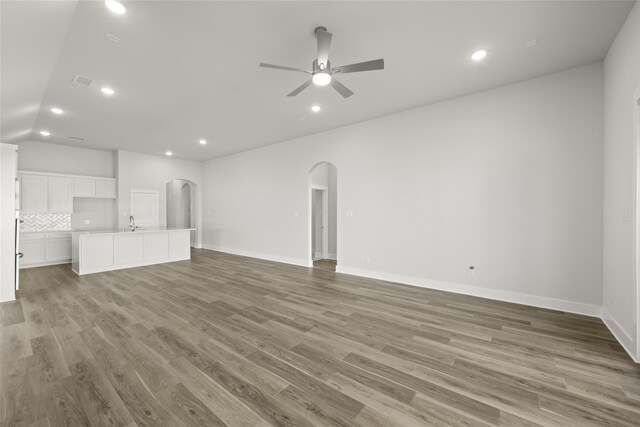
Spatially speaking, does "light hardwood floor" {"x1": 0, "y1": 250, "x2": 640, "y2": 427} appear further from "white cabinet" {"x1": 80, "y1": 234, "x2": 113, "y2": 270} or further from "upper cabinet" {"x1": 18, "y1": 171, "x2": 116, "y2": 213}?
"upper cabinet" {"x1": 18, "y1": 171, "x2": 116, "y2": 213}

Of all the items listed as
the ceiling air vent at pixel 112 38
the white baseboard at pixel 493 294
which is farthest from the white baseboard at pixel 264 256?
the ceiling air vent at pixel 112 38

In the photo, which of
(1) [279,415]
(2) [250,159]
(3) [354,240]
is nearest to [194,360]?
(1) [279,415]

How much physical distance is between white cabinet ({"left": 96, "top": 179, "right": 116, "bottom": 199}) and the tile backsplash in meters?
0.93

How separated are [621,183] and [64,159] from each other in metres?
11.3

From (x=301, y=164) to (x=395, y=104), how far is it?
2748 mm

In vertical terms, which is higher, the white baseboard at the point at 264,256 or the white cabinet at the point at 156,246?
the white cabinet at the point at 156,246

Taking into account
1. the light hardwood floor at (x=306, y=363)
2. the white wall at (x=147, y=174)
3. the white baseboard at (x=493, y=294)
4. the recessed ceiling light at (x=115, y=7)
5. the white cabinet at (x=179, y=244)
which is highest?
the recessed ceiling light at (x=115, y=7)

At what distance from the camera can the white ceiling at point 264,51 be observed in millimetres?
2348

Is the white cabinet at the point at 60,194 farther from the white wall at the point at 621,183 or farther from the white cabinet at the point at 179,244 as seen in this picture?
the white wall at the point at 621,183

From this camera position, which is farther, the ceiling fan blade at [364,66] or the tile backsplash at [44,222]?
the tile backsplash at [44,222]

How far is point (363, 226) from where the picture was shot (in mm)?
5316

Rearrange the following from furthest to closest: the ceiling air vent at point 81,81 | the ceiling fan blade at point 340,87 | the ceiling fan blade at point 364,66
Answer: the ceiling air vent at point 81,81, the ceiling fan blade at point 340,87, the ceiling fan blade at point 364,66

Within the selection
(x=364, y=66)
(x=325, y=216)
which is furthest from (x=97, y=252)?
(x=364, y=66)

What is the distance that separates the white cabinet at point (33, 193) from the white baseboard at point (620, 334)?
10.8m
